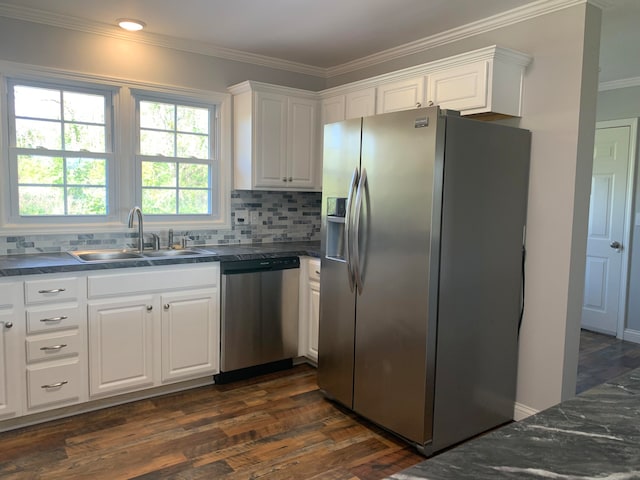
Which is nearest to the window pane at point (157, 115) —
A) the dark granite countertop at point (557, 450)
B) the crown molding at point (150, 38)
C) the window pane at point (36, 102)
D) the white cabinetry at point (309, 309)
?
the crown molding at point (150, 38)

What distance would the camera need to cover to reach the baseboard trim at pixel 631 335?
4641 mm

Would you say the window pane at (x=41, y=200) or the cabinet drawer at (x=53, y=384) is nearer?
the cabinet drawer at (x=53, y=384)

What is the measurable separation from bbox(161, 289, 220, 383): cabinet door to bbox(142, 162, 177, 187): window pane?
0.97 metres

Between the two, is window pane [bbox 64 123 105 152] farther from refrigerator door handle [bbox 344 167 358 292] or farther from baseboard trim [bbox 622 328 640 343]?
baseboard trim [bbox 622 328 640 343]

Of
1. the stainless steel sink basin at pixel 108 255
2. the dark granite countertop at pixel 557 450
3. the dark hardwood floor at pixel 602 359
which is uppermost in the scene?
the stainless steel sink basin at pixel 108 255

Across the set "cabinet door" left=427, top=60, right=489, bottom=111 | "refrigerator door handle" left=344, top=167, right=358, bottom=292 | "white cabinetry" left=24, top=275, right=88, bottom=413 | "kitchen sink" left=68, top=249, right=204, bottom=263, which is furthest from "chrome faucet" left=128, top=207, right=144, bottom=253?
"cabinet door" left=427, top=60, right=489, bottom=111

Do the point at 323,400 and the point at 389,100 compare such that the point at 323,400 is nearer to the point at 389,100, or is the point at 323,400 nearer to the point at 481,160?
the point at 481,160

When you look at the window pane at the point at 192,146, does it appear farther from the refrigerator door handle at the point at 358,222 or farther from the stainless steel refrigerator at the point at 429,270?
the refrigerator door handle at the point at 358,222

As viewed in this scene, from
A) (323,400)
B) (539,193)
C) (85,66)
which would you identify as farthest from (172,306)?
(539,193)

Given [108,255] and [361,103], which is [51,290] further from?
[361,103]

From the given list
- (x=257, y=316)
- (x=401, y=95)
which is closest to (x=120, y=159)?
(x=257, y=316)

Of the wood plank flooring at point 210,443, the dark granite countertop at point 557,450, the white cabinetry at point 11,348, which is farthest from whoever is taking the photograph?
the white cabinetry at point 11,348

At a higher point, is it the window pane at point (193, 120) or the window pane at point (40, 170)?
the window pane at point (193, 120)

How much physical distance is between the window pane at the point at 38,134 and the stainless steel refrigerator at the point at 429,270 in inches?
72.6
